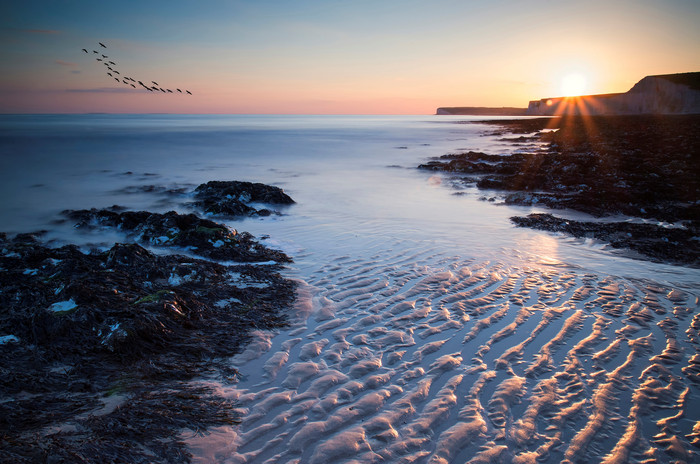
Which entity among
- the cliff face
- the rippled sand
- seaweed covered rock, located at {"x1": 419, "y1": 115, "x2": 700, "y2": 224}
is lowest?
the rippled sand

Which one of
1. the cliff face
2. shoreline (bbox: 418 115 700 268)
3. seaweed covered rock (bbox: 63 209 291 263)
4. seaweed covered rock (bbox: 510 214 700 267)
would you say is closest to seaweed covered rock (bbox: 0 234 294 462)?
seaweed covered rock (bbox: 63 209 291 263)

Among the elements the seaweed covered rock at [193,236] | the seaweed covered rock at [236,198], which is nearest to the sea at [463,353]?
the seaweed covered rock at [193,236]

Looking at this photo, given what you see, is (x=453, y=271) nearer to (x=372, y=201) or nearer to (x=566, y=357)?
(x=566, y=357)

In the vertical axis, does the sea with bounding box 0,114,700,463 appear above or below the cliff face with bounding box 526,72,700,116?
below

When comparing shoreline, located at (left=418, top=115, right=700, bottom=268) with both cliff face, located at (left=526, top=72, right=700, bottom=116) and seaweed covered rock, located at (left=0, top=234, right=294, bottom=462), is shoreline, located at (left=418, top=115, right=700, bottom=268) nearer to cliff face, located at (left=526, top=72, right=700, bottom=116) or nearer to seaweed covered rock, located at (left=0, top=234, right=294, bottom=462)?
seaweed covered rock, located at (left=0, top=234, right=294, bottom=462)

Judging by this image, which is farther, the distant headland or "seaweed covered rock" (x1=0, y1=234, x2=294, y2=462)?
the distant headland

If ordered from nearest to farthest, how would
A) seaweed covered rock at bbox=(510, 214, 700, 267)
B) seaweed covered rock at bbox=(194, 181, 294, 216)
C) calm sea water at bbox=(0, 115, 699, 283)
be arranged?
seaweed covered rock at bbox=(510, 214, 700, 267), calm sea water at bbox=(0, 115, 699, 283), seaweed covered rock at bbox=(194, 181, 294, 216)

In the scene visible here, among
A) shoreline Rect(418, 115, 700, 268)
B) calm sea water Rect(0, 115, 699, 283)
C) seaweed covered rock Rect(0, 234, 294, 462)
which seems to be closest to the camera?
seaweed covered rock Rect(0, 234, 294, 462)

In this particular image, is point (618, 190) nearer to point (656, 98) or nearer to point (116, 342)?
point (116, 342)

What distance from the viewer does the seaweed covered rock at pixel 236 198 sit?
916cm

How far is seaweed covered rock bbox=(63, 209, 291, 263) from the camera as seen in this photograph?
6145mm

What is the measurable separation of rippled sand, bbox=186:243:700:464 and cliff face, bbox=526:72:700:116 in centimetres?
6996

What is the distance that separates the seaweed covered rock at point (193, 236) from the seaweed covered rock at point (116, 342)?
618 mm

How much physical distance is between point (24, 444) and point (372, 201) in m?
9.23
